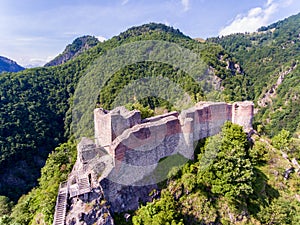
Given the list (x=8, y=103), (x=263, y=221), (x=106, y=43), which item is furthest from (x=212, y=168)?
(x=106, y=43)

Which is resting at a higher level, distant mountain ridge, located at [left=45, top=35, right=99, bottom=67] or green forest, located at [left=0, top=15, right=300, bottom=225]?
distant mountain ridge, located at [left=45, top=35, right=99, bottom=67]

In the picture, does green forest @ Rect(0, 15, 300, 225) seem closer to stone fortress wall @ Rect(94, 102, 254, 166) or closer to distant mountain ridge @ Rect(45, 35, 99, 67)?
stone fortress wall @ Rect(94, 102, 254, 166)

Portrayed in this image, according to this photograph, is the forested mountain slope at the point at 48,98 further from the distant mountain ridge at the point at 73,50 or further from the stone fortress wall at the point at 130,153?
the distant mountain ridge at the point at 73,50

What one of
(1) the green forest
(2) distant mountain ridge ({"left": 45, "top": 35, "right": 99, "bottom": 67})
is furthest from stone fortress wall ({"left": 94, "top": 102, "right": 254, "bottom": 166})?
(2) distant mountain ridge ({"left": 45, "top": 35, "right": 99, "bottom": 67})

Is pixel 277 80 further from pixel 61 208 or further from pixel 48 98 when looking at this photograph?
pixel 61 208

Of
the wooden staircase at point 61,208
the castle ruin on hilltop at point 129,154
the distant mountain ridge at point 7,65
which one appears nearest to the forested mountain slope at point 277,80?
the castle ruin on hilltop at point 129,154
